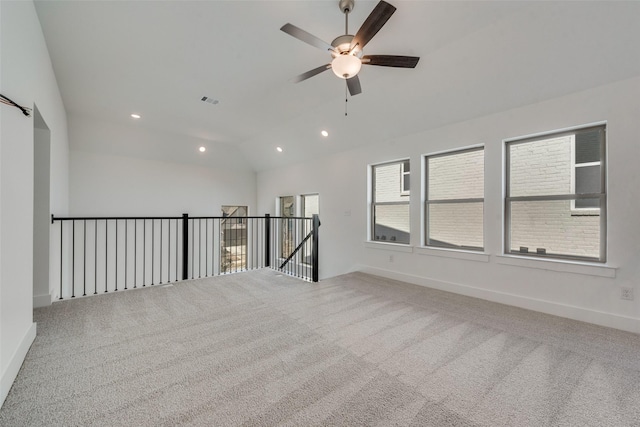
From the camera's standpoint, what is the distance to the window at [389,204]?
188 inches

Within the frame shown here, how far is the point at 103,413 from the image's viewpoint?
1.54m

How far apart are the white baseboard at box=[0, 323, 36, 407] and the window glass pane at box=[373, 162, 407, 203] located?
4.79 metres

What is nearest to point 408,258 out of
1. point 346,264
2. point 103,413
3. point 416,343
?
point 346,264

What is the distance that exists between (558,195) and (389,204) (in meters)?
2.37

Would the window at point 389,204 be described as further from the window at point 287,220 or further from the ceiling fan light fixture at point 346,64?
the ceiling fan light fixture at point 346,64

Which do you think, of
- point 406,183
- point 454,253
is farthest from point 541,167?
point 406,183

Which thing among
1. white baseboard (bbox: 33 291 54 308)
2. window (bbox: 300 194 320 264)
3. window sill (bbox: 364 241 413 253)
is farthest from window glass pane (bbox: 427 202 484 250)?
white baseboard (bbox: 33 291 54 308)

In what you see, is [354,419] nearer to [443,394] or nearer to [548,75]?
[443,394]

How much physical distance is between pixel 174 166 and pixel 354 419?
678cm

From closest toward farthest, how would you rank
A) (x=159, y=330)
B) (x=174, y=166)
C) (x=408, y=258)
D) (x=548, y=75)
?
(x=159, y=330), (x=548, y=75), (x=408, y=258), (x=174, y=166)

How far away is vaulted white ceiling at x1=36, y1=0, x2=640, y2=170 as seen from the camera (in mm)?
2400

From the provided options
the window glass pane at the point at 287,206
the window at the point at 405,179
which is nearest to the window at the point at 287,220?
the window glass pane at the point at 287,206

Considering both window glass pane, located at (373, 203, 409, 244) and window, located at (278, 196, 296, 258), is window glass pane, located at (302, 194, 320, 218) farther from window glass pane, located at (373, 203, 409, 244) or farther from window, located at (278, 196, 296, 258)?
window glass pane, located at (373, 203, 409, 244)

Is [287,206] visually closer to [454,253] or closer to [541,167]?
[454,253]
